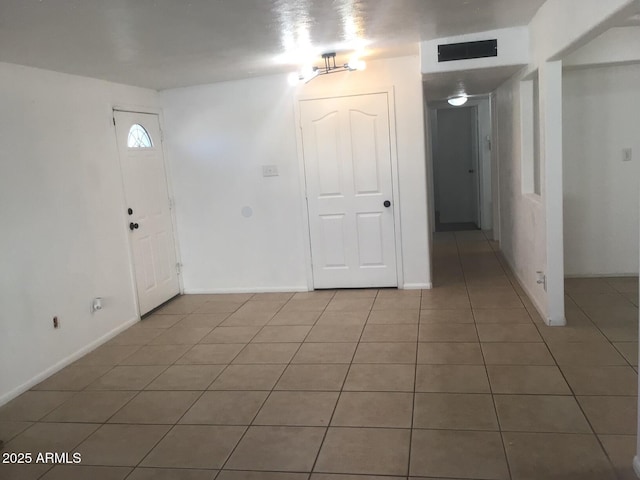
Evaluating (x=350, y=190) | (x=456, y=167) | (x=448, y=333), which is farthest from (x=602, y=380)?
(x=456, y=167)

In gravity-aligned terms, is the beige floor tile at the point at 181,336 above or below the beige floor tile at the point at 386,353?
above

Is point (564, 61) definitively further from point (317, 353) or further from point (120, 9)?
point (120, 9)

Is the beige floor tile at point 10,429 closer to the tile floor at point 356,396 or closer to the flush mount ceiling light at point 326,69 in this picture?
the tile floor at point 356,396

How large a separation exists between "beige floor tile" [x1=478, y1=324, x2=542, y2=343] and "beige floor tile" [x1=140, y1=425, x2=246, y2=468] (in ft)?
6.47

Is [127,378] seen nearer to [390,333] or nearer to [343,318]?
[343,318]

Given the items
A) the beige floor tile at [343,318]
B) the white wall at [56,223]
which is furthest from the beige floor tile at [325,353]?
the white wall at [56,223]

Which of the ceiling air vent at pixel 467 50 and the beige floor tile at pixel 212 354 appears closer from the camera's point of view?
the beige floor tile at pixel 212 354

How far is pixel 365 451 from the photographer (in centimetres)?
254

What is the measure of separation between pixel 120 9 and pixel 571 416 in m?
3.08

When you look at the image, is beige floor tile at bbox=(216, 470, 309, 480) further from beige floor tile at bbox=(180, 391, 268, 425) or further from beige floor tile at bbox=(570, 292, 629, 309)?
beige floor tile at bbox=(570, 292, 629, 309)

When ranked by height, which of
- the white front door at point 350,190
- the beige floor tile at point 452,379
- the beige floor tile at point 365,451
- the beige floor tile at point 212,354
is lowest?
the beige floor tile at point 365,451

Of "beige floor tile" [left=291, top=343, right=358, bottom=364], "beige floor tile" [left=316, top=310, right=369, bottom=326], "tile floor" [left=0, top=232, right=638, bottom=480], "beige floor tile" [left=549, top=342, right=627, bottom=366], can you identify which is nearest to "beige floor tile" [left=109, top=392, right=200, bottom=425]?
"tile floor" [left=0, top=232, right=638, bottom=480]

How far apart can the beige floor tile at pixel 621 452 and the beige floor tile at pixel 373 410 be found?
2.97 ft

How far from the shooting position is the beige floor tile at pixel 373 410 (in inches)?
110
